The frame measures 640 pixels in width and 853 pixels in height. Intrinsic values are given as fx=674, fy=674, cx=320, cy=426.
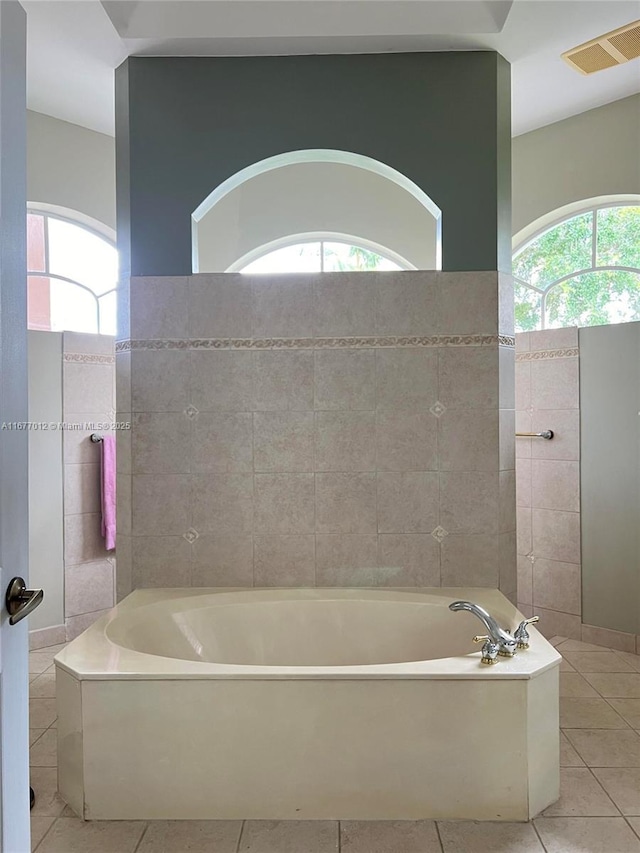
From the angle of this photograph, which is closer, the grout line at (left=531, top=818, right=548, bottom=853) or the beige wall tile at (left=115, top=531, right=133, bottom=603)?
the grout line at (left=531, top=818, right=548, bottom=853)

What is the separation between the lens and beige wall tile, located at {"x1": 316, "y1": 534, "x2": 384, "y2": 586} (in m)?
3.03

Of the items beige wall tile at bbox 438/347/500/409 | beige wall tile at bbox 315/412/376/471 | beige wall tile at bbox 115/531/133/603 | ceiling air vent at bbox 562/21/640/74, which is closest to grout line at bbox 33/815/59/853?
beige wall tile at bbox 115/531/133/603

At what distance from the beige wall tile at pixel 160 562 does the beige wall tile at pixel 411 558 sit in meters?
0.89

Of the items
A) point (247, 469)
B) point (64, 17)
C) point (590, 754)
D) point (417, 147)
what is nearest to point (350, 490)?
point (247, 469)

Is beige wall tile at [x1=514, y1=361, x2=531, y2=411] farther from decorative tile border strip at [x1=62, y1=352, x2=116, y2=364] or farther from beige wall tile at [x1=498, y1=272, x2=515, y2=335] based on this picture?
decorative tile border strip at [x1=62, y1=352, x2=116, y2=364]

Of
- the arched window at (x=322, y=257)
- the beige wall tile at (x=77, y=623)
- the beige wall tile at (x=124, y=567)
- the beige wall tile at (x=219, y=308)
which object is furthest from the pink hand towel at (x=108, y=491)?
the arched window at (x=322, y=257)

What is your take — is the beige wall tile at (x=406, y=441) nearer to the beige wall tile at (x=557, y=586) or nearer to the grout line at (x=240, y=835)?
the beige wall tile at (x=557, y=586)

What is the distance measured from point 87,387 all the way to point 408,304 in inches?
72.7

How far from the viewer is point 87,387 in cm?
371

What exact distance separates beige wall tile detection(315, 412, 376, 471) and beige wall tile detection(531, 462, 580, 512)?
3.99ft

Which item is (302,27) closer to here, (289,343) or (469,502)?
(289,343)

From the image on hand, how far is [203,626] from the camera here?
9.04 feet

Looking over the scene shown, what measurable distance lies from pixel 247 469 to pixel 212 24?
6.23 ft

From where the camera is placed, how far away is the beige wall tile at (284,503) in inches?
120
